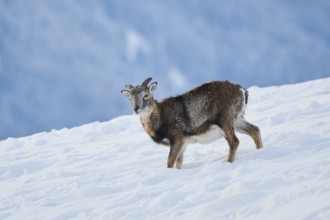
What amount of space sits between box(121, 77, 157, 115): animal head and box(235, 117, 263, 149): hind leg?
2287 mm

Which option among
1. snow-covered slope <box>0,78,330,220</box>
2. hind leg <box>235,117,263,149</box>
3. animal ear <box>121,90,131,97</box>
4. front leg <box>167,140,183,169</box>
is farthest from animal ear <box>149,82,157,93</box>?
hind leg <box>235,117,263,149</box>

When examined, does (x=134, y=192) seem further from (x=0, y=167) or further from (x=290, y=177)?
(x=0, y=167)

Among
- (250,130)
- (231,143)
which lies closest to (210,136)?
(231,143)

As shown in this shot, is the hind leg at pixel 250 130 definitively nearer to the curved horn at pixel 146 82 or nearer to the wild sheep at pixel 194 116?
the wild sheep at pixel 194 116

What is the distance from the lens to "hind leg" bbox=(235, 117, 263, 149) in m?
13.2

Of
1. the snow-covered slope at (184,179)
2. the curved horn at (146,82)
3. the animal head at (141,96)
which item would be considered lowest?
the snow-covered slope at (184,179)

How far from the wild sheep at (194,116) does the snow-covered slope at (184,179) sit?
0.61 meters

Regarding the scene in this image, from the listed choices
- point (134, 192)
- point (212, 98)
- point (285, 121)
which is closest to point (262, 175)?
point (134, 192)

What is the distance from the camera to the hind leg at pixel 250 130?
520 inches

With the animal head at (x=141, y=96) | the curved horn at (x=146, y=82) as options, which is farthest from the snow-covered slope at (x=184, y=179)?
the curved horn at (x=146, y=82)

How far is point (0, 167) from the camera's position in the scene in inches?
653

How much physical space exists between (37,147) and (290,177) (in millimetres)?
14099

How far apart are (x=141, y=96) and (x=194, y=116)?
4.60 feet

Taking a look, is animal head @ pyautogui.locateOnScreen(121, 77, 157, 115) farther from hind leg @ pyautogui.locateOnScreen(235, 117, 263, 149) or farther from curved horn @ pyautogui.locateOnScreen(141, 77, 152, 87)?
hind leg @ pyautogui.locateOnScreen(235, 117, 263, 149)
